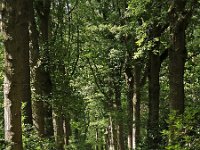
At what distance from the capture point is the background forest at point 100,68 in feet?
21.5

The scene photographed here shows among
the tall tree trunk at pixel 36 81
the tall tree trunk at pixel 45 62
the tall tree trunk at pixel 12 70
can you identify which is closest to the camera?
the tall tree trunk at pixel 12 70

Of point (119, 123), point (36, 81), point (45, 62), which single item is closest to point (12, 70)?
point (36, 81)

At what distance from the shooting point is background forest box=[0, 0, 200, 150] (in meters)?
6.57

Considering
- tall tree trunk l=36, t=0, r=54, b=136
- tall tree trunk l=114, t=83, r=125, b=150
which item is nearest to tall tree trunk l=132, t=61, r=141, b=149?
tall tree trunk l=114, t=83, r=125, b=150

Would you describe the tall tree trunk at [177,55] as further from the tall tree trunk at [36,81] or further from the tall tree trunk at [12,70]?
the tall tree trunk at [12,70]

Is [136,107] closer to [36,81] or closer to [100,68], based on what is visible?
[36,81]

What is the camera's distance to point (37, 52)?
14.1 metres

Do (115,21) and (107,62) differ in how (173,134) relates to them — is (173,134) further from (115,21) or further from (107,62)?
(107,62)

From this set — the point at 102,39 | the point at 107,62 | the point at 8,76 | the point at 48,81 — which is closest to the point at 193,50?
the point at 48,81

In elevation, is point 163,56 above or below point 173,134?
above

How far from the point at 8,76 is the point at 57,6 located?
13508 mm

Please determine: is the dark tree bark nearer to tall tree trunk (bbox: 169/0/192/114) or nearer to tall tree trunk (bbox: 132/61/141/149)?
tall tree trunk (bbox: 169/0/192/114)

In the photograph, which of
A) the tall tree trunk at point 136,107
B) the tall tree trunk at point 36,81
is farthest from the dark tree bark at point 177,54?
the tall tree trunk at point 136,107

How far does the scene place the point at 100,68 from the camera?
24.7 metres
